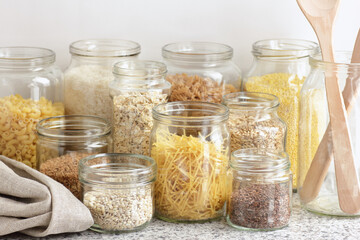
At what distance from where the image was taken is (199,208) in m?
1.25

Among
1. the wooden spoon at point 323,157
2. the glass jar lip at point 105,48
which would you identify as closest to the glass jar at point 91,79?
the glass jar lip at point 105,48

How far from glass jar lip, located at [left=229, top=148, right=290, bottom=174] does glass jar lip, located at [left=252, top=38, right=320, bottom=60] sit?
0.32 m

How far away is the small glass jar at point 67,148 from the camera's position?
4.29 ft

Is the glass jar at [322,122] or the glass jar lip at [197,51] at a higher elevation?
the glass jar lip at [197,51]

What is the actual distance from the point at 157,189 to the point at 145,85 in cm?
26

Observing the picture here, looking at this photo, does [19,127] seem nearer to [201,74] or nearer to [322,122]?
[201,74]

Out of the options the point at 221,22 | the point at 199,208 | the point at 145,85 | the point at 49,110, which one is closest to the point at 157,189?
the point at 199,208

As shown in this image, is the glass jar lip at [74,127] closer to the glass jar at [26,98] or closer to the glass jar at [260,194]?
the glass jar at [26,98]

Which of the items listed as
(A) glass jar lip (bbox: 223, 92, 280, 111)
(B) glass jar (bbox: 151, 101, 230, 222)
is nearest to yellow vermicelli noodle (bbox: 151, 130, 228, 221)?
(B) glass jar (bbox: 151, 101, 230, 222)

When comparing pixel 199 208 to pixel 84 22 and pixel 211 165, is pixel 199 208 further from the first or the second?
pixel 84 22

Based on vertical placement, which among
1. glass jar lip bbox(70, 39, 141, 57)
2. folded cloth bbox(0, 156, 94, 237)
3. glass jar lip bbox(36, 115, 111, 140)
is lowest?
folded cloth bbox(0, 156, 94, 237)

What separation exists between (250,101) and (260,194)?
10.5 inches

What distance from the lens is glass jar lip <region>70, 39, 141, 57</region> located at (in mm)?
1518

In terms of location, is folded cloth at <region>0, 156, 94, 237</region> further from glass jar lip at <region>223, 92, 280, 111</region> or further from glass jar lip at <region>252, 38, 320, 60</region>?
glass jar lip at <region>252, 38, 320, 60</region>
